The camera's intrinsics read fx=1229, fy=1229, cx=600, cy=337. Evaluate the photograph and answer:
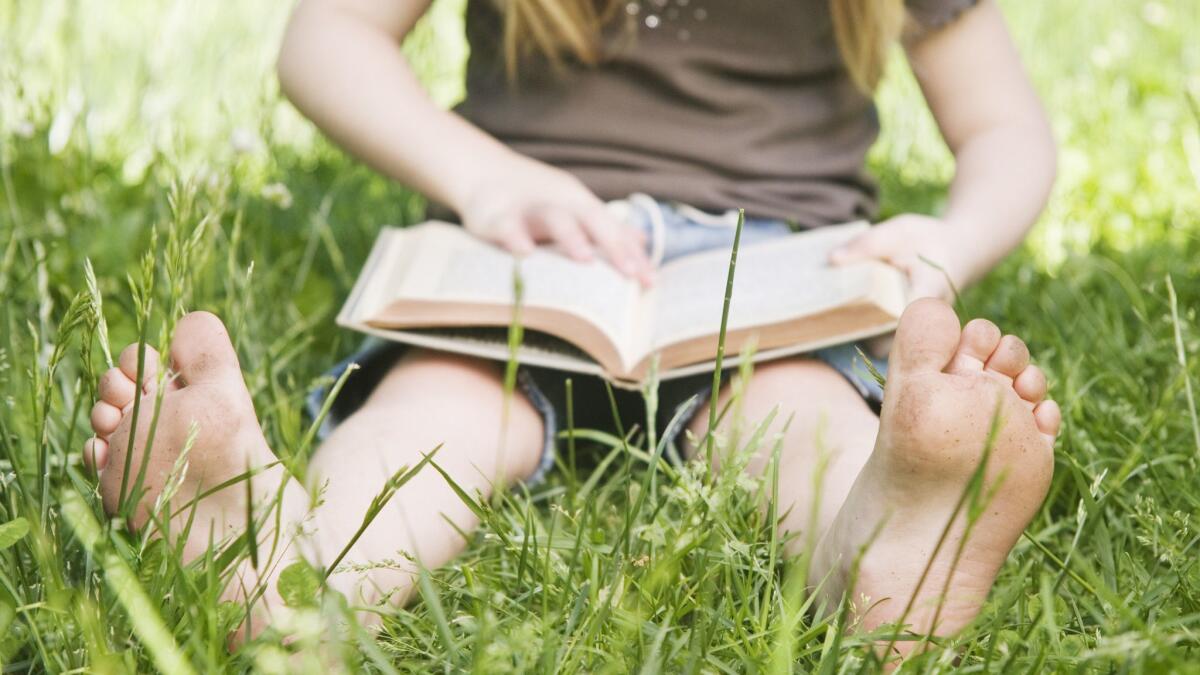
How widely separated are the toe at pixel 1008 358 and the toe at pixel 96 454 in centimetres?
67

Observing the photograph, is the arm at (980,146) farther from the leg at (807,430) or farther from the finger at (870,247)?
the leg at (807,430)

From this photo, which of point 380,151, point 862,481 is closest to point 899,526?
point 862,481

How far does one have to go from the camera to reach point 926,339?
90cm

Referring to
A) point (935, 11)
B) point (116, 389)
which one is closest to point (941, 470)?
point (116, 389)

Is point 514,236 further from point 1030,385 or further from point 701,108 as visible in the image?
point 1030,385

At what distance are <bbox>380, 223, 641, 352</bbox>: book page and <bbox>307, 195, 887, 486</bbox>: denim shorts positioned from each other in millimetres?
83

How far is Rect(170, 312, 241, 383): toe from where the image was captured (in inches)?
37.3

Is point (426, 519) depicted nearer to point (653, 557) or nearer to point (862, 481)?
point (653, 557)

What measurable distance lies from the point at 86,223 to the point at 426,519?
1.05m

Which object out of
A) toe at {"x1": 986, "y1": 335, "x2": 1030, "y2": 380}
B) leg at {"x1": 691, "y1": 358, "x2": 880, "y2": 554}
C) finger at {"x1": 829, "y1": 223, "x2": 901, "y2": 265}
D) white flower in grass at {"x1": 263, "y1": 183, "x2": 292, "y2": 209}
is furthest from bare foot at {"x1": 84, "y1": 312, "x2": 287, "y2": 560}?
white flower in grass at {"x1": 263, "y1": 183, "x2": 292, "y2": 209}

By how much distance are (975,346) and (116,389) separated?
648 mm

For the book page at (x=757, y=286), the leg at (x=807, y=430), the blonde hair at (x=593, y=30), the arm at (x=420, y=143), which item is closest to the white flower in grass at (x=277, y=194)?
→ the arm at (x=420, y=143)

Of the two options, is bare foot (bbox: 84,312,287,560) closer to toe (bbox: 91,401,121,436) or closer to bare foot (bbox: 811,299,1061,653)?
toe (bbox: 91,401,121,436)

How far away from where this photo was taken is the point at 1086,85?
3236mm
